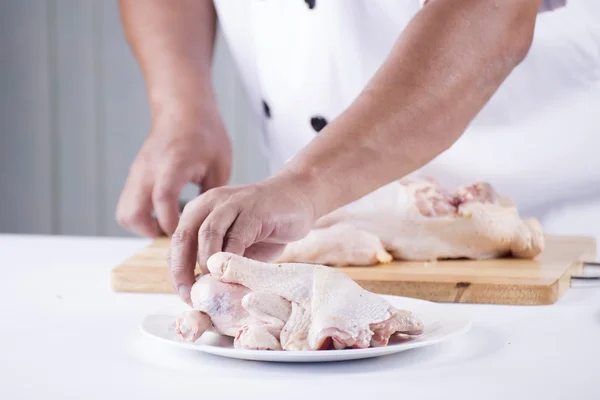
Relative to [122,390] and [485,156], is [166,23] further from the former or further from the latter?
[122,390]

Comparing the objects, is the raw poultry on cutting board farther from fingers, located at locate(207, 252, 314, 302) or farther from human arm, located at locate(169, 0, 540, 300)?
fingers, located at locate(207, 252, 314, 302)

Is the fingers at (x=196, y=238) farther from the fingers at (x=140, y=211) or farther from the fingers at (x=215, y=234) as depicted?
the fingers at (x=140, y=211)

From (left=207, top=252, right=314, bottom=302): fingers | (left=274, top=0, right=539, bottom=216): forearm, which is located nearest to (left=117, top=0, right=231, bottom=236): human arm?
(left=274, top=0, right=539, bottom=216): forearm

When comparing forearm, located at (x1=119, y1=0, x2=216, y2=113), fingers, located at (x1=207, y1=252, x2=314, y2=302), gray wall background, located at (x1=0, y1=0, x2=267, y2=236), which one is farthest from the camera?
gray wall background, located at (x1=0, y1=0, x2=267, y2=236)

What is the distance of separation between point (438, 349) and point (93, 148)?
2913 mm

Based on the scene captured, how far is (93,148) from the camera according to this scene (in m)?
3.74

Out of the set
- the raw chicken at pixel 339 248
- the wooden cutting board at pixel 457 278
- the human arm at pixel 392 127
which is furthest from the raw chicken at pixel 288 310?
the raw chicken at pixel 339 248

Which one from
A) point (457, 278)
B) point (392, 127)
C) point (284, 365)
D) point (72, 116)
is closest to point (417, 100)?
point (392, 127)

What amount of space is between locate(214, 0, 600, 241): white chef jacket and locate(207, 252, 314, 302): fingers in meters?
0.90

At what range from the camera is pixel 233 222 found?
1168mm

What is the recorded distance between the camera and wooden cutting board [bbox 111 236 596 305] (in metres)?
1.36

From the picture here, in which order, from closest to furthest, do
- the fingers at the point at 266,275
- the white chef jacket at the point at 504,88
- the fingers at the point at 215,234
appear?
the fingers at the point at 266,275, the fingers at the point at 215,234, the white chef jacket at the point at 504,88

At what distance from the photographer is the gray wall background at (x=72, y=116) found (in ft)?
12.0

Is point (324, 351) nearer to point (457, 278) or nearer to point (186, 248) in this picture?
point (186, 248)
